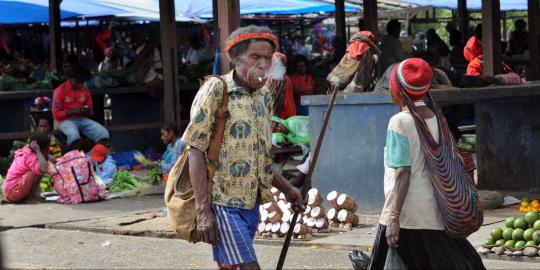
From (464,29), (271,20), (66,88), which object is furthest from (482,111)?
(271,20)

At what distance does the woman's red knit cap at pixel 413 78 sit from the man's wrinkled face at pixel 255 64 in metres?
0.74

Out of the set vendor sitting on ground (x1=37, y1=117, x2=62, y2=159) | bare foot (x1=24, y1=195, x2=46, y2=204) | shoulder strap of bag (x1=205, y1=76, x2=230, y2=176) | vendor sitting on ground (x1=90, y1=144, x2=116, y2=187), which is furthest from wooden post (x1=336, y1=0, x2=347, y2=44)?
shoulder strap of bag (x1=205, y1=76, x2=230, y2=176)

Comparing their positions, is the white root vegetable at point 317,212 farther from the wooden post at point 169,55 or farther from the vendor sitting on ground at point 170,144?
the wooden post at point 169,55

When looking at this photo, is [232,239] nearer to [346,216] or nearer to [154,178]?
[346,216]

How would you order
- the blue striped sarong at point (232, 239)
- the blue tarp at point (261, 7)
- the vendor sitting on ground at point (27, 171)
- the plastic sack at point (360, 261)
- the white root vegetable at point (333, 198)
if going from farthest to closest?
the blue tarp at point (261, 7)
the vendor sitting on ground at point (27, 171)
the white root vegetable at point (333, 198)
the plastic sack at point (360, 261)
the blue striped sarong at point (232, 239)

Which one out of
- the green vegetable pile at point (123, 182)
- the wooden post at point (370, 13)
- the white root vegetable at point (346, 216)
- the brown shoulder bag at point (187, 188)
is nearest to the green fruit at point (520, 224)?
the white root vegetable at point (346, 216)

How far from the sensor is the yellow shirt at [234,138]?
14.8ft

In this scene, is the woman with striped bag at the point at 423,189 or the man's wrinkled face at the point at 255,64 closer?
the man's wrinkled face at the point at 255,64

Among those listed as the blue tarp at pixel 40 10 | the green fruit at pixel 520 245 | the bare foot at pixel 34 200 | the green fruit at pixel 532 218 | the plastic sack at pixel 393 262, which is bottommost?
the green fruit at pixel 520 245

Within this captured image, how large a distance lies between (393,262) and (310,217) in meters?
3.38

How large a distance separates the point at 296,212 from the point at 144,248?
11.4 ft

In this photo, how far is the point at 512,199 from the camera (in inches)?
386

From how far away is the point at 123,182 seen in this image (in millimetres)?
11922

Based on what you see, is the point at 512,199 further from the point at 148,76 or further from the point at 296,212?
the point at 148,76
